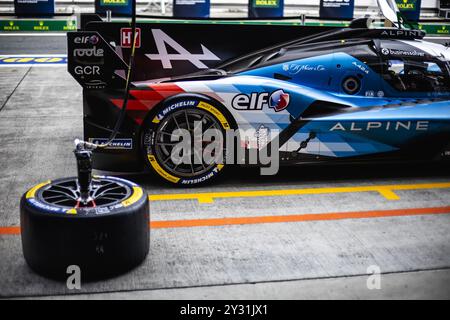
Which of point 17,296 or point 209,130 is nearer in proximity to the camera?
point 17,296

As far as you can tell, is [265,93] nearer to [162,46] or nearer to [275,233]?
[162,46]

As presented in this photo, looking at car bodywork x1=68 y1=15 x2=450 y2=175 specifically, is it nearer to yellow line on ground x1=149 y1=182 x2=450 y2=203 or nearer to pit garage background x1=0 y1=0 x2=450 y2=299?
yellow line on ground x1=149 y1=182 x2=450 y2=203

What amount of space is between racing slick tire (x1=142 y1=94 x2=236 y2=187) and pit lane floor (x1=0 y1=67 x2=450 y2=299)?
0.14 meters

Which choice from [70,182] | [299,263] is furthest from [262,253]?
[70,182]

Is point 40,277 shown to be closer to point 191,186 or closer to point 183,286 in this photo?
point 183,286

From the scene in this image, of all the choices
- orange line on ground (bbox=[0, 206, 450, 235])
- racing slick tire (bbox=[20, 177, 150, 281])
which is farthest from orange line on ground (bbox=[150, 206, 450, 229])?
racing slick tire (bbox=[20, 177, 150, 281])

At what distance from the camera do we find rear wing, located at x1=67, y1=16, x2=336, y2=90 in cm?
554

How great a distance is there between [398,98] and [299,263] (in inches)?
97.5

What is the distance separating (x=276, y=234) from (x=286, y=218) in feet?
1.19

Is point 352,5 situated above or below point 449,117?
above

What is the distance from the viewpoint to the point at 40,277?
4.02m

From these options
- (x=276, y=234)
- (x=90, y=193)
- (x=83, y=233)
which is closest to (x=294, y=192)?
(x=276, y=234)

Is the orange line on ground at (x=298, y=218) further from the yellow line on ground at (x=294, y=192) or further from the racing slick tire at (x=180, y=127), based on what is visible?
the racing slick tire at (x=180, y=127)
